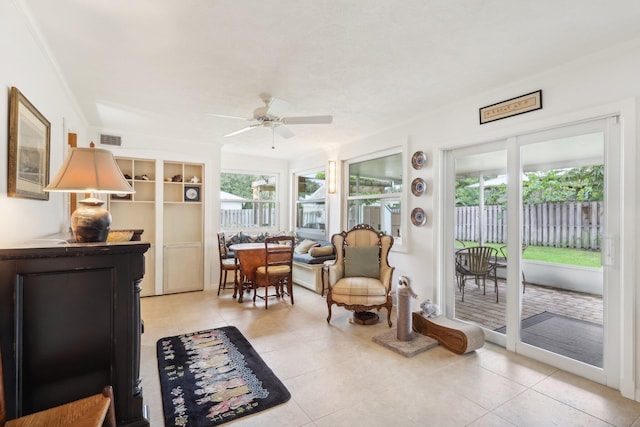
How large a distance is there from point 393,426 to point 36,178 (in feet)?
9.38

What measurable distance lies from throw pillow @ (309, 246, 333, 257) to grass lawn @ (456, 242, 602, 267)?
9.66ft

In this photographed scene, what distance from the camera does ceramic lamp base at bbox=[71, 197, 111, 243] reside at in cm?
164

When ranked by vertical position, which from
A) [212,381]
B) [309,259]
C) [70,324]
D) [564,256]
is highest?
[564,256]

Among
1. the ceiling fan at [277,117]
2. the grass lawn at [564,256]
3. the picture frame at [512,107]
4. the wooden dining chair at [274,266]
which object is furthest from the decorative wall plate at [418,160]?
the wooden dining chair at [274,266]

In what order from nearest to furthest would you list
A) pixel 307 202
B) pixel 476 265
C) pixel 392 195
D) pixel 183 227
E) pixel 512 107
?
pixel 512 107
pixel 476 265
pixel 392 195
pixel 183 227
pixel 307 202

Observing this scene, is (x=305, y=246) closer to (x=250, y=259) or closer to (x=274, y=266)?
(x=274, y=266)

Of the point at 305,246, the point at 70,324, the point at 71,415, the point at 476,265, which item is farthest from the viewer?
the point at 305,246

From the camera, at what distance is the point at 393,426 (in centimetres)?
189

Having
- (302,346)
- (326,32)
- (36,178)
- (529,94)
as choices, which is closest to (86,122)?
(36,178)

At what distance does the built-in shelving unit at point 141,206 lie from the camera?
15.9ft

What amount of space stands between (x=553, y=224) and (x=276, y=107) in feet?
9.13

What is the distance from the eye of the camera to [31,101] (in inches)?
80.6

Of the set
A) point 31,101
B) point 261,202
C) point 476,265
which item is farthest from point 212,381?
point 261,202

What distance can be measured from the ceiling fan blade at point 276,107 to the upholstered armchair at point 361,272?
5.91 feet
